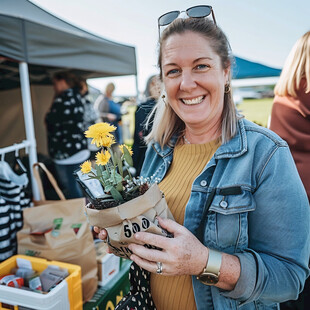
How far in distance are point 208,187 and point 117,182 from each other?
391 millimetres

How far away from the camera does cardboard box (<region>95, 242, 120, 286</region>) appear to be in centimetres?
192

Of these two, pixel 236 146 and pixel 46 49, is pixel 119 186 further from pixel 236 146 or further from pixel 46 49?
pixel 46 49

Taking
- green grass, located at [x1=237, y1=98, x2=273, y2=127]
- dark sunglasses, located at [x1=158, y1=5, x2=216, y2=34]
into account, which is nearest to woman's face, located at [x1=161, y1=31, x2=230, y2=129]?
dark sunglasses, located at [x1=158, y1=5, x2=216, y2=34]

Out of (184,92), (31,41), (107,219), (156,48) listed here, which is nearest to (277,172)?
(184,92)

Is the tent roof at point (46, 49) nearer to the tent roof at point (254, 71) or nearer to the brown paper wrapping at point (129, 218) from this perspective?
the brown paper wrapping at point (129, 218)

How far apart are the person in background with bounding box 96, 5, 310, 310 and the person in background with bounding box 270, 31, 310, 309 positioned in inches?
30.4

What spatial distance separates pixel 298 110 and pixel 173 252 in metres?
1.40

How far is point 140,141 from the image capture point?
257cm

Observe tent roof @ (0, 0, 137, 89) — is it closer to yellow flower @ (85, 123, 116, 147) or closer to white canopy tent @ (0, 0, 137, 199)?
white canopy tent @ (0, 0, 137, 199)

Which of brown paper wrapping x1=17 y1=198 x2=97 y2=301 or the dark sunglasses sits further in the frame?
brown paper wrapping x1=17 y1=198 x2=97 y2=301

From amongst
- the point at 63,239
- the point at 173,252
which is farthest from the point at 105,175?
the point at 63,239

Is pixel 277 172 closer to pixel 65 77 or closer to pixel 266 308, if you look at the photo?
pixel 266 308

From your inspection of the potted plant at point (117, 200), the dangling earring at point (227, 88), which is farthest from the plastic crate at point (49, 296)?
the dangling earring at point (227, 88)

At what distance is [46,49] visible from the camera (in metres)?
2.54
